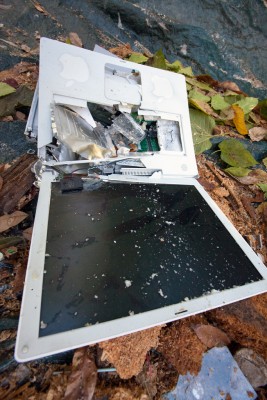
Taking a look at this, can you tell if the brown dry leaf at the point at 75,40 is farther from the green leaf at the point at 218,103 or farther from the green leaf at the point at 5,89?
the green leaf at the point at 218,103

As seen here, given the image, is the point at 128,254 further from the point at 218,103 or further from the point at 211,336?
the point at 218,103

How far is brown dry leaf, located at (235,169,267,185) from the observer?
1.71 m

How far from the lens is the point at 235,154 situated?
1.76 m

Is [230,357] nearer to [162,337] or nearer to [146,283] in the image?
[162,337]

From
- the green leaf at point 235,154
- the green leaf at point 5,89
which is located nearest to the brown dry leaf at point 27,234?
the green leaf at point 5,89

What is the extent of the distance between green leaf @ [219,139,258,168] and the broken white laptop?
26.5 inches

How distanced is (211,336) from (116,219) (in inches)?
27.1

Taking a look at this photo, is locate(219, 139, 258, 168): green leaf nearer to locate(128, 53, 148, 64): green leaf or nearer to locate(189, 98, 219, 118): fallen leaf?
locate(189, 98, 219, 118): fallen leaf

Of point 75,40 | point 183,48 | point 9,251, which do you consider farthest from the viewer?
point 183,48

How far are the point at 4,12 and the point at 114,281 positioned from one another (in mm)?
2729

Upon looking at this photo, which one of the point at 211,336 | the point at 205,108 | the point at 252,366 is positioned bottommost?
the point at 252,366

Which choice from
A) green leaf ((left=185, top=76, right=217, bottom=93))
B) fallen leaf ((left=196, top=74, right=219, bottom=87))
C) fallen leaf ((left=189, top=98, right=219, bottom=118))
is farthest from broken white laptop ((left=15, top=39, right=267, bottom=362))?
fallen leaf ((left=196, top=74, right=219, bottom=87))

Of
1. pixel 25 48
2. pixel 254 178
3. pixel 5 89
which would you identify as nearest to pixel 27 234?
pixel 5 89

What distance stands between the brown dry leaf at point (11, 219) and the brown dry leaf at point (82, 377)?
625 millimetres
